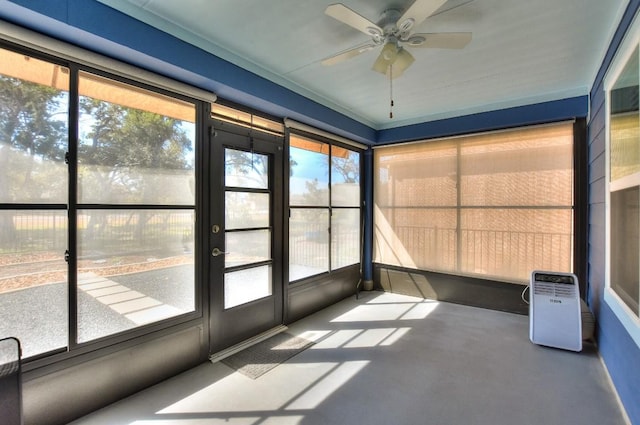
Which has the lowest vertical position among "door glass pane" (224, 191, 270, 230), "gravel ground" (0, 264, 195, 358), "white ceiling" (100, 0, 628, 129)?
"gravel ground" (0, 264, 195, 358)

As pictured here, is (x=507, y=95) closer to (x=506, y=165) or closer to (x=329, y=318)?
(x=506, y=165)

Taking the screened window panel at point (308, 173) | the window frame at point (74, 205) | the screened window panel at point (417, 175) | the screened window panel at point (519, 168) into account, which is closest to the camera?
the window frame at point (74, 205)

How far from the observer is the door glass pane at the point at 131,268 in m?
2.14

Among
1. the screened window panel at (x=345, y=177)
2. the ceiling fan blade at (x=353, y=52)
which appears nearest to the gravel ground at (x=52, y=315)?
the ceiling fan blade at (x=353, y=52)

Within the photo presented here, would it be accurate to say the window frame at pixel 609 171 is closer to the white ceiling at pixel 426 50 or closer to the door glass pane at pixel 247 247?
the white ceiling at pixel 426 50

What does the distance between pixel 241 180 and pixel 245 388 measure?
1.90 metres

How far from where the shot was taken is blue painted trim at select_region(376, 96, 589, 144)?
138 inches

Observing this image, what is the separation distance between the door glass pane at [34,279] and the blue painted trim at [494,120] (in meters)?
4.26

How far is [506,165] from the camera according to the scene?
4.00 meters

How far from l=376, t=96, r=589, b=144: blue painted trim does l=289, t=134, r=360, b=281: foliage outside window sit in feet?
2.61

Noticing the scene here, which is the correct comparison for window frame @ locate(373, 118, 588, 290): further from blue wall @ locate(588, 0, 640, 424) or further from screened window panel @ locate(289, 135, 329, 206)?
screened window panel @ locate(289, 135, 329, 206)

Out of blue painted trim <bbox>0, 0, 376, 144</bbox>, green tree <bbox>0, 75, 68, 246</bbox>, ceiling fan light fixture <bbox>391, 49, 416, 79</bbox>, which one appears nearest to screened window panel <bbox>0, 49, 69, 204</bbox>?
green tree <bbox>0, 75, 68, 246</bbox>

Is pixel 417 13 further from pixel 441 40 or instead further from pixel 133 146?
pixel 133 146

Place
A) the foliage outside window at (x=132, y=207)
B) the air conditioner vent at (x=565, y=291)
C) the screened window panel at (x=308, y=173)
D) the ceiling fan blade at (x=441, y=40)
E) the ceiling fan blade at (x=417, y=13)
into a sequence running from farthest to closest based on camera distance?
1. the screened window panel at (x=308, y=173)
2. the air conditioner vent at (x=565, y=291)
3. the foliage outside window at (x=132, y=207)
4. the ceiling fan blade at (x=441, y=40)
5. the ceiling fan blade at (x=417, y=13)
